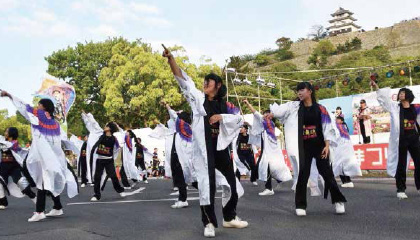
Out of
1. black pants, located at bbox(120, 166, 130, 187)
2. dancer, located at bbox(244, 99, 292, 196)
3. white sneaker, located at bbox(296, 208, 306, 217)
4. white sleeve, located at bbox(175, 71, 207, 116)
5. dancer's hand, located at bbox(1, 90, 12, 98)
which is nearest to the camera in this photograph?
white sleeve, located at bbox(175, 71, 207, 116)

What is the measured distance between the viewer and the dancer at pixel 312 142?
7.43 m

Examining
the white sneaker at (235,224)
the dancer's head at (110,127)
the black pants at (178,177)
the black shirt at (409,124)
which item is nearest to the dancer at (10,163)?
the dancer's head at (110,127)

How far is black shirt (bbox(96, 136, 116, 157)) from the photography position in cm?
1181

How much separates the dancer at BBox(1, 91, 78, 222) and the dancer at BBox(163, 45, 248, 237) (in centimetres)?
333

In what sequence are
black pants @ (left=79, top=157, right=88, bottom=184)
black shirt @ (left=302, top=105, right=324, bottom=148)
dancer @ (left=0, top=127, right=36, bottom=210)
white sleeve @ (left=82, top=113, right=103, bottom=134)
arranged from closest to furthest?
black shirt @ (left=302, top=105, right=324, bottom=148)
dancer @ (left=0, top=127, right=36, bottom=210)
white sleeve @ (left=82, top=113, right=103, bottom=134)
black pants @ (left=79, top=157, right=88, bottom=184)

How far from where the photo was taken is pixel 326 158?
7480 mm

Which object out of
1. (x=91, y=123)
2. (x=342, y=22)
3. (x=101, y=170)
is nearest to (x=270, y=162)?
(x=101, y=170)

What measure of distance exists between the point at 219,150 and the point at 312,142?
1.84 meters

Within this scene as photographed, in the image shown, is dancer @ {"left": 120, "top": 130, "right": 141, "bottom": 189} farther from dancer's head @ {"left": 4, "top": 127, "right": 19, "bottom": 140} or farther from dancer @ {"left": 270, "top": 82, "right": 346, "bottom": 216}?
dancer @ {"left": 270, "top": 82, "right": 346, "bottom": 216}

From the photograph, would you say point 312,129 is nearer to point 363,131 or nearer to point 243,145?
point 243,145

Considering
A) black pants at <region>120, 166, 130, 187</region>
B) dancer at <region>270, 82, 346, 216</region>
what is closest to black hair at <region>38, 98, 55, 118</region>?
dancer at <region>270, 82, 346, 216</region>

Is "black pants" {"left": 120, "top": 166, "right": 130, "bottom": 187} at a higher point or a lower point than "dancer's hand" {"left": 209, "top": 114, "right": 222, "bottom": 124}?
lower

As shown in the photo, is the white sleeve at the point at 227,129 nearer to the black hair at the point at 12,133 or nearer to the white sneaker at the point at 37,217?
the white sneaker at the point at 37,217

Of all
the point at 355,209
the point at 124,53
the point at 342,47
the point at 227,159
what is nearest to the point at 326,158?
the point at 355,209
